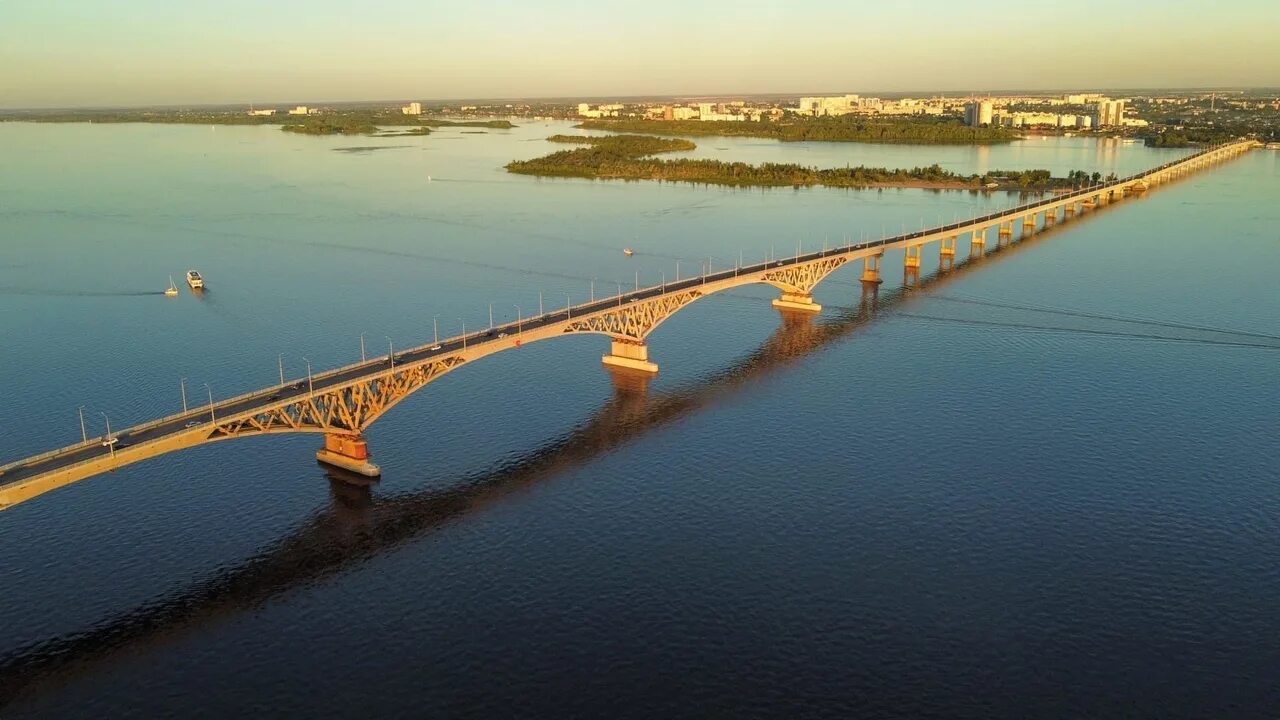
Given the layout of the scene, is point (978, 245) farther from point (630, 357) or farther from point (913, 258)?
point (630, 357)

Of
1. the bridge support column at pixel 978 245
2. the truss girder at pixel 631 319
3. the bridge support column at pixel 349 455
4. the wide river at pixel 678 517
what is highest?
the truss girder at pixel 631 319

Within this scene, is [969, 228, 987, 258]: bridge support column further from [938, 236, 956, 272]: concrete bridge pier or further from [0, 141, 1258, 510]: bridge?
[0, 141, 1258, 510]: bridge

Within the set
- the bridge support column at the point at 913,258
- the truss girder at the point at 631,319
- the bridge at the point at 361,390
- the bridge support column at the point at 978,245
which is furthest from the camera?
the bridge support column at the point at 978,245

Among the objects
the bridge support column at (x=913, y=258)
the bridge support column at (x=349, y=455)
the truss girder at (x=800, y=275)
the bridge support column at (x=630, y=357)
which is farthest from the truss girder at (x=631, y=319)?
the bridge support column at (x=913, y=258)

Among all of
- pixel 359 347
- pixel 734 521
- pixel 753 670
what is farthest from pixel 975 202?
pixel 753 670

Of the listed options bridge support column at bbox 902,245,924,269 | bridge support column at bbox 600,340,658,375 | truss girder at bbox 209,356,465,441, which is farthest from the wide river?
bridge support column at bbox 902,245,924,269

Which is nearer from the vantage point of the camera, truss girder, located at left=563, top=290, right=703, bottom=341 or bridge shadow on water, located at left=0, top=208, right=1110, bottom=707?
bridge shadow on water, located at left=0, top=208, right=1110, bottom=707

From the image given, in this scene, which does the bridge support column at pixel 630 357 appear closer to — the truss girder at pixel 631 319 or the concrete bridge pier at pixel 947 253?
the truss girder at pixel 631 319
